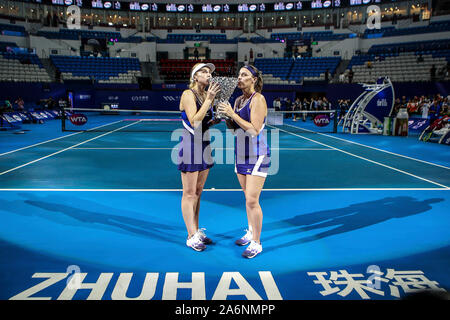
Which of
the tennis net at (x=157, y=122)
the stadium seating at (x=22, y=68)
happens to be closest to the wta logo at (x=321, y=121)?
the tennis net at (x=157, y=122)

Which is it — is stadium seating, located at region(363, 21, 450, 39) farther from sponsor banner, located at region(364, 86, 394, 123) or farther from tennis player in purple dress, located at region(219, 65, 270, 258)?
tennis player in purple dress, located at region(219, 65, 270, 258)

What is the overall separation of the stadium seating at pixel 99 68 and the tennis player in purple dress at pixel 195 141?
127 feet

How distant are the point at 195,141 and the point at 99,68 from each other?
4346 centimetres

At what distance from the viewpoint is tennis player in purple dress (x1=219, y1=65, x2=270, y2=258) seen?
422cm

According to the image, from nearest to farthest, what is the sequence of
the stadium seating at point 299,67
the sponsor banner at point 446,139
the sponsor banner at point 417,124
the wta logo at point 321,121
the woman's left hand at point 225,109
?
1. the woman's left hand at point 225,109
2. the sponsor banner at point 446,139
3. the sponsor banner at point 417,124
4. the wta logo at point 321,121
5. the stadium seating at point 299,67

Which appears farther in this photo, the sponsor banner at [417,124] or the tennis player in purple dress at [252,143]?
the sponsor banner at [417,124]

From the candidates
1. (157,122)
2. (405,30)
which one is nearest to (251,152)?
(157,122)

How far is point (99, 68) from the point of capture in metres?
44.0

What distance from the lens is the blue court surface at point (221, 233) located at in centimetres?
372

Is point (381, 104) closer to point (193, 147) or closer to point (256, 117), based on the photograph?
point (256, 117)

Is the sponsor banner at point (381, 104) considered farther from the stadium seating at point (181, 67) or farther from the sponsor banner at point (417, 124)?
the stadium seating at point (181, 67)

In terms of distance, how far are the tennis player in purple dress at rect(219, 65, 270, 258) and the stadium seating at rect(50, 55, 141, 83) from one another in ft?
128

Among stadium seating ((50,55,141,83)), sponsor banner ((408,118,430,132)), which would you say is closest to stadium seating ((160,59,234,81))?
stadium seating ((50,55,141,83))

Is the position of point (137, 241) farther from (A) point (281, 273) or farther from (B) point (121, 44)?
(B) point (121, 44)
